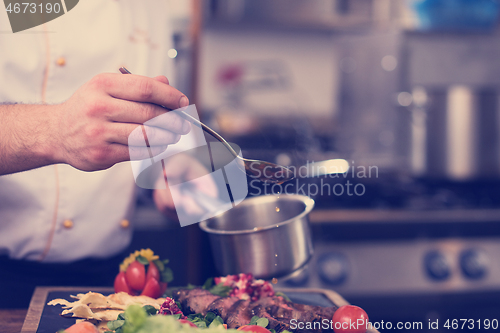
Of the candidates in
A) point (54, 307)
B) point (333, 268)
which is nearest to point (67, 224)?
point (54, 307)

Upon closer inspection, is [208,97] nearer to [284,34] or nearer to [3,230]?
[284,34]

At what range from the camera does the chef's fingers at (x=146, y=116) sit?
594 mm

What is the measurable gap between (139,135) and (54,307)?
0.43 metres

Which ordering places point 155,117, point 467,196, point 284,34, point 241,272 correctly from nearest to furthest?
point 155,117 < point 241,272 < point 467,196 < point 284,34

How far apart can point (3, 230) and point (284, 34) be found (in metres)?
1.62

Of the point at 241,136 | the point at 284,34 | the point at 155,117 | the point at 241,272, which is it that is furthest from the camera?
the point at 284,34

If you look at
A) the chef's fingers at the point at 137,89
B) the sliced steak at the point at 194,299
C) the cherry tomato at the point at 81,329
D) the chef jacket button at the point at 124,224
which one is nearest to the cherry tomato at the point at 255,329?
the sliced steak at the point at 194,299

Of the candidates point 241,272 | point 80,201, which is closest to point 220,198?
point 241,272

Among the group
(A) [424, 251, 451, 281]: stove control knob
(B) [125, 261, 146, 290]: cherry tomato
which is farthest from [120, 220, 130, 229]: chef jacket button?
(A) [424, 251, 451, 281]: stove control knob

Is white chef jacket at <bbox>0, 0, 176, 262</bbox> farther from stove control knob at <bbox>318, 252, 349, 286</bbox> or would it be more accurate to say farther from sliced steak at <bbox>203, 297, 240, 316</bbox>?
stove control knob at <bbox>318, 252, 349, 286</bbox>

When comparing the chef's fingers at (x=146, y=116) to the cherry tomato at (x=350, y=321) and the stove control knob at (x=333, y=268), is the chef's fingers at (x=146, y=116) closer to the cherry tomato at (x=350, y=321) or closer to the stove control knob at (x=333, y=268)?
the cherry tomato at (x=350, y=321)

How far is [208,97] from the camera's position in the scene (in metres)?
2.04

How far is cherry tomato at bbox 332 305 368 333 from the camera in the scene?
2.29 feet

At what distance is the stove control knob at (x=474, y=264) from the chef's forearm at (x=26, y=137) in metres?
1.35
